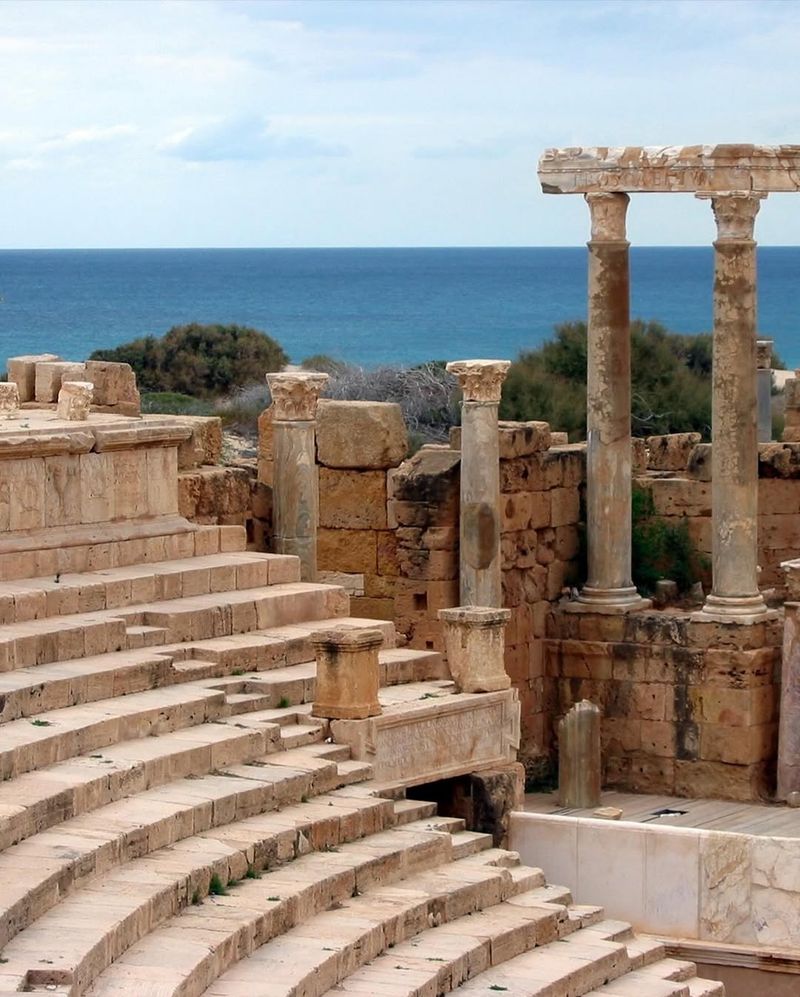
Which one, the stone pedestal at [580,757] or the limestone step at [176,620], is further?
the stone pedestal at [580,757]

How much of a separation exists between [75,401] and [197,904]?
666cm

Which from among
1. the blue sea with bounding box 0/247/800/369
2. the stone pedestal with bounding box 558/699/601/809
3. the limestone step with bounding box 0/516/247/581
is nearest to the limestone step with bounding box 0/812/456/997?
the limestone step with bounding box 0/516/247/581

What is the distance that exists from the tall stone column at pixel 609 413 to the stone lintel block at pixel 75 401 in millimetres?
5936

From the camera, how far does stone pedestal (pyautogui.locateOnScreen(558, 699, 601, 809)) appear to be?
26.2 metres

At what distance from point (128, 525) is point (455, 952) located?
19.6ft

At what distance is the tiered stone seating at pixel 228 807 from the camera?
16984 millimetres

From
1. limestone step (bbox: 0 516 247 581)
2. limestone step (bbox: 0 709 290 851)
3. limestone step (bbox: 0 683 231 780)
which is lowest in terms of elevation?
limestone step (bbox: 0 709 290 851)

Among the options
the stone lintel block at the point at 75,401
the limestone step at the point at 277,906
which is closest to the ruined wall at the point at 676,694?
the stone lintel block at the point at 75,401

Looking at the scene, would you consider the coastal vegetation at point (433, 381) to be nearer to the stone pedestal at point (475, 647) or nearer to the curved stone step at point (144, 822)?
the stone pedestal at point (475, 647)

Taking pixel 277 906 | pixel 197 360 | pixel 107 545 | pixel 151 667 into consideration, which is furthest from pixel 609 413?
pixel 197 360

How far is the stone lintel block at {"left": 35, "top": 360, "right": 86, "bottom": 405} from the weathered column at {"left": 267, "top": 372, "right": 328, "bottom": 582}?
5.59 feet

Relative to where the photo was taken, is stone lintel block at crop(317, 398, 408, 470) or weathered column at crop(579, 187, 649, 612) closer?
stone lintel block at crop(317, 398, 408, 470)

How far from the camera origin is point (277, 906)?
1800 centimetres

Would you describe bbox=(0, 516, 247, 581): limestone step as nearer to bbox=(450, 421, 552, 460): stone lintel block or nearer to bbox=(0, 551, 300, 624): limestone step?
bbox=(0, 551, 300, 624): limestone step
